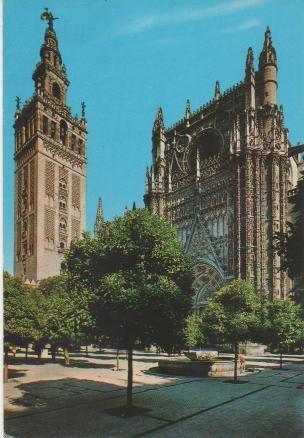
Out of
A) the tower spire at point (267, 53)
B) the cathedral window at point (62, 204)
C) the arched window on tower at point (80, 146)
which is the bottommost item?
the cathedral window at point (62, 204)

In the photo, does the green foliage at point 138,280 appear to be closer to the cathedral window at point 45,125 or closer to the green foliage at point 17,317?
the green foliage at point 17,317

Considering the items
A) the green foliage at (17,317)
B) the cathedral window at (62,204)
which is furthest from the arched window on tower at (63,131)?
the green foliage at (17,317)

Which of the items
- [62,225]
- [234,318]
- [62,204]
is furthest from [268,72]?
[62,225]

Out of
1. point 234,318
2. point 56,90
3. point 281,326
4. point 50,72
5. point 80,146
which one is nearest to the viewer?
point 234,318

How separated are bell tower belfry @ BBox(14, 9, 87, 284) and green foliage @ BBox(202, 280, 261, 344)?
47344 mm

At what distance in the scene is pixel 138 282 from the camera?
15.5 metres

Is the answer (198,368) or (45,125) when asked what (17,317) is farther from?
(45,125)

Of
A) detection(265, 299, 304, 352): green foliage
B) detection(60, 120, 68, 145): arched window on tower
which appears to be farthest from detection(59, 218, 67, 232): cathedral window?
detection(265, 299, 304, 352): green foliage

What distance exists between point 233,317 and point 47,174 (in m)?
55.5

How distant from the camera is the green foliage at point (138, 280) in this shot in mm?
15148

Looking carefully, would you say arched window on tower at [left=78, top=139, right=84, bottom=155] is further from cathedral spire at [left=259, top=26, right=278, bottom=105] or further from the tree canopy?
the tree canopy

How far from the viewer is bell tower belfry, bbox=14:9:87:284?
71.2 m

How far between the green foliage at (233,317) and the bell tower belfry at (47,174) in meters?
47.3

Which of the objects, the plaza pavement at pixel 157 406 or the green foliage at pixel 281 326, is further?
the green foliage at pixel 281 326
